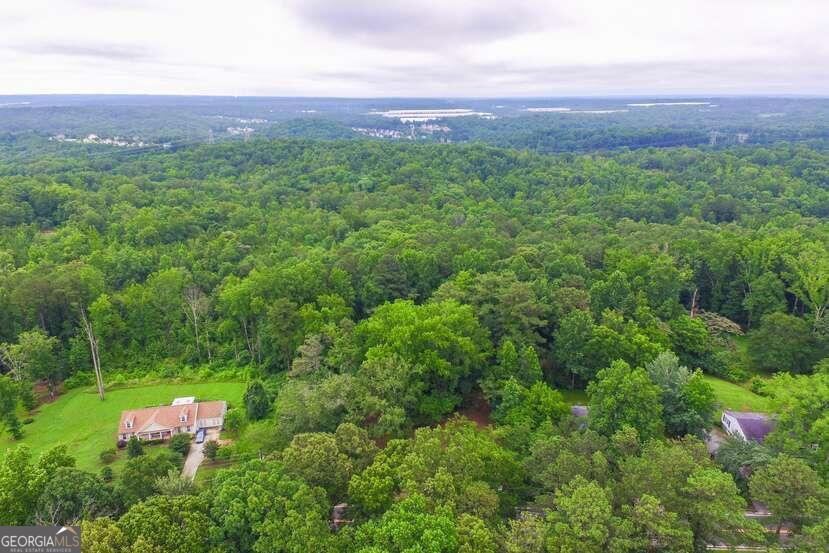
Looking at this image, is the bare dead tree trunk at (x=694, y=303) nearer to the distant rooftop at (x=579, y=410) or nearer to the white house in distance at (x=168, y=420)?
the distant rooftop at (x=579, y=410)

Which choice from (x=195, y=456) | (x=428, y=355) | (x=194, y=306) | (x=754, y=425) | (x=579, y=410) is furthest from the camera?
(x=194, y=306)

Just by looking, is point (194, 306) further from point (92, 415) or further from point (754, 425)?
point (754, 425)

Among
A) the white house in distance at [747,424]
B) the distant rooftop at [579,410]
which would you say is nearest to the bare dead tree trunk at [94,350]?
the distant rooftop at [579,410]

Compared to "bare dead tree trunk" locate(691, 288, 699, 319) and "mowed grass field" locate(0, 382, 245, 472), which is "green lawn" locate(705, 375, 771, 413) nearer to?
"bare dead tree trunk" locate(691, 288, 699, 319)

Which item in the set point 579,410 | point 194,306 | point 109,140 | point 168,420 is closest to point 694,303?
point 579,410

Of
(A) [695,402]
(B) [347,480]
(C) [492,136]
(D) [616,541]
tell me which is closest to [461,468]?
(B) [347,480]

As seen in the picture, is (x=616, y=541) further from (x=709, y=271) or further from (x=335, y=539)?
(x=709, y=271)
